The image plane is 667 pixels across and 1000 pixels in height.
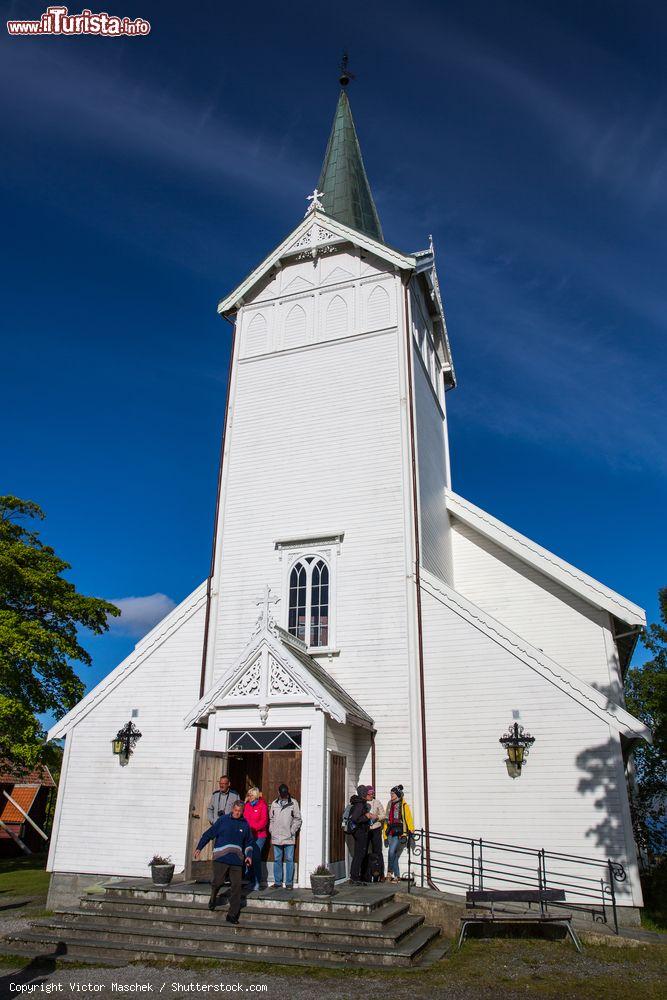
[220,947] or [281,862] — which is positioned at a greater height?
[281,862]

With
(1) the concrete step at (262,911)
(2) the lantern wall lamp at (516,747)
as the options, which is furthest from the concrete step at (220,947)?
(2) the lantern wall lamp at (516,747)

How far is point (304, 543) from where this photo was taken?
1791 centimetres

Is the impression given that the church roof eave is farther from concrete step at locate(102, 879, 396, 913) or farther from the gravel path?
A: the gravel path

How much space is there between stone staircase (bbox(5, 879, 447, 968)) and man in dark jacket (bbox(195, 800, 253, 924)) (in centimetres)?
26

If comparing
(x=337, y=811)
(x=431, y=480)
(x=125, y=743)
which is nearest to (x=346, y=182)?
(x=431, y=480)

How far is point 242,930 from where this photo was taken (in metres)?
10.5

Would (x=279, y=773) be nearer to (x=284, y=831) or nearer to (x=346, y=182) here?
(x=284, y=831)

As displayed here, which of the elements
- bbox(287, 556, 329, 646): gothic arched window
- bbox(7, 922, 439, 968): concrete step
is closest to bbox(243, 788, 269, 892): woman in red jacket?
bbox(7, 922, 439, 968): concrete step

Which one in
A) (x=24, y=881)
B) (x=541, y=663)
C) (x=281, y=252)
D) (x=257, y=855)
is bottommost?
(x=24, y=881)

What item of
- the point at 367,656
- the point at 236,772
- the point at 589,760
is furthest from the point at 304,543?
the point at 589,760

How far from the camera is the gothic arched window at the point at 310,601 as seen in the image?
17000 mm

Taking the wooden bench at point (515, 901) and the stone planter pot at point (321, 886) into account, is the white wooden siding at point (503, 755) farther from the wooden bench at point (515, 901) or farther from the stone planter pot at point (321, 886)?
the stone planter pot at point (321, 886)

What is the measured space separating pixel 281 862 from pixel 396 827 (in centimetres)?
240

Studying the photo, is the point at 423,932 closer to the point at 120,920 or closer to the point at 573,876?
the point at 573,876
